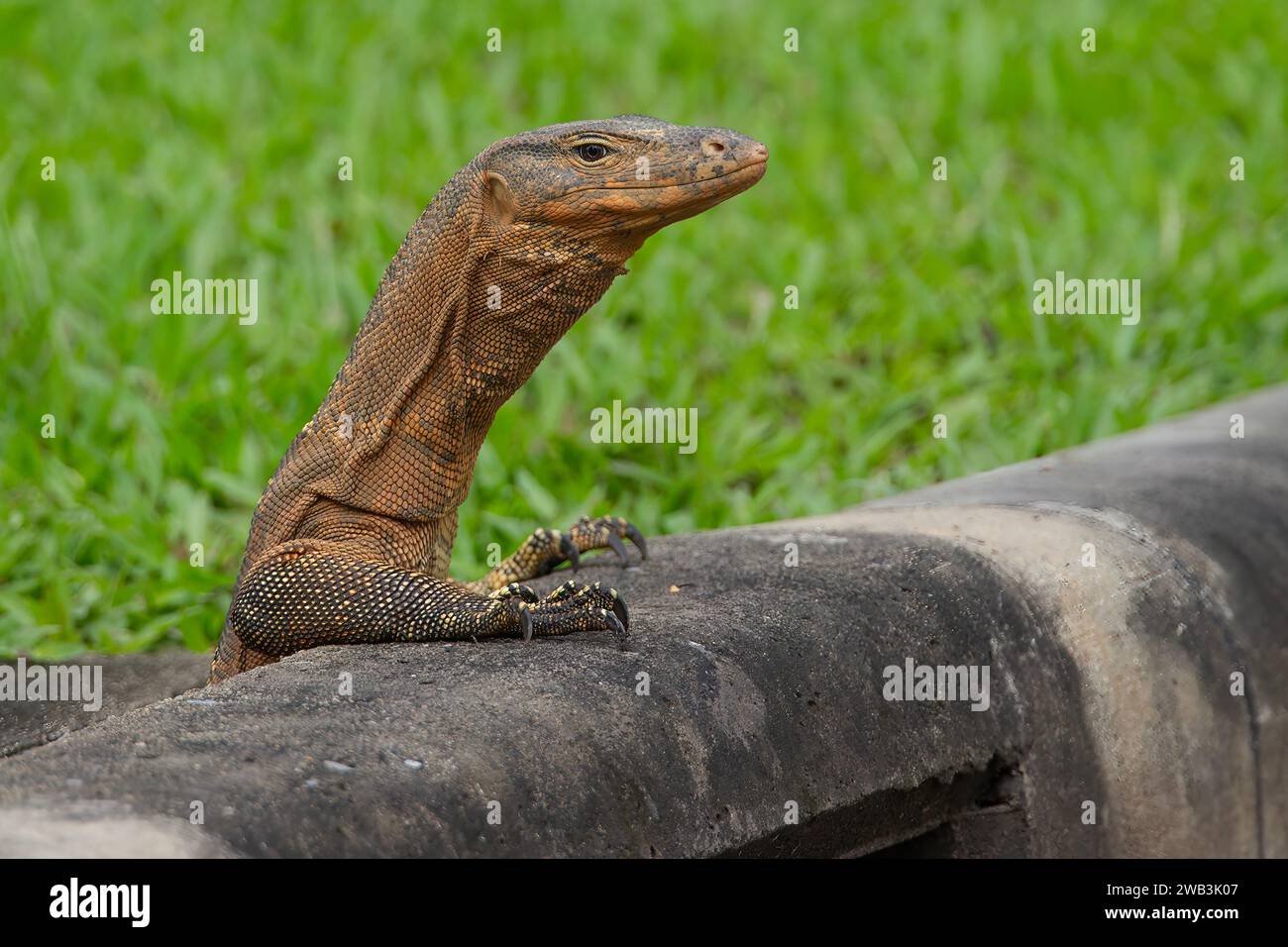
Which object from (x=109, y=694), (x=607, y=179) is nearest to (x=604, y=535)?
(x=607, y=179)

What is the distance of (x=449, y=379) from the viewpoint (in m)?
3.72

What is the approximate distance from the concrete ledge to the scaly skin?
14 cm

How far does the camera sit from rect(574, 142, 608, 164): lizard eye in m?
3.46

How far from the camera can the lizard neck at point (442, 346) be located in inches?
141

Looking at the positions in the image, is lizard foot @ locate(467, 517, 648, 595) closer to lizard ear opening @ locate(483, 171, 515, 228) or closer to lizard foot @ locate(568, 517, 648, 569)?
lizard foot @ locate(568, 517, 648, 569)

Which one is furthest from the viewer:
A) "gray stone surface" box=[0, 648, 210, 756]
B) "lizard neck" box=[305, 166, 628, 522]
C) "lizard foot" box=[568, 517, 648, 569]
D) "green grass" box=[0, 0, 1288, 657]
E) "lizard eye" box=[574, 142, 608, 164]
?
"green grass" box=[0, 0, 1288, 657]

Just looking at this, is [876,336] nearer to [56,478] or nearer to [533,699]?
[56,478]

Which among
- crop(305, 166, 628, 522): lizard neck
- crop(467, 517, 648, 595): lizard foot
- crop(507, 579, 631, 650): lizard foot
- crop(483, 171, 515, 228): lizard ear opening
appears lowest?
crop(507, 579, 631, 650): lizard foot

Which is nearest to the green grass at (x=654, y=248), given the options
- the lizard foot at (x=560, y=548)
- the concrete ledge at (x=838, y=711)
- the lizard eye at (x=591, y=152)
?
the lizard foot at (x=560, y=548)

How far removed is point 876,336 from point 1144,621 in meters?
3.18

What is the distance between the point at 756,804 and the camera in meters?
3.21

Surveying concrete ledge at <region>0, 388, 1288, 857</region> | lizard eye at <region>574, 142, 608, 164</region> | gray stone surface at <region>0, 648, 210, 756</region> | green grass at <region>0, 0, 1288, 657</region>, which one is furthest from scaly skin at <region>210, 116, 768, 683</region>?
green grass at <region>0, 0, 1288, 657</region>

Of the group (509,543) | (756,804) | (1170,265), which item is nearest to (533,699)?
(756,804)

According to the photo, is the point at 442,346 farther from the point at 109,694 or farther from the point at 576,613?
the point at 109,694
